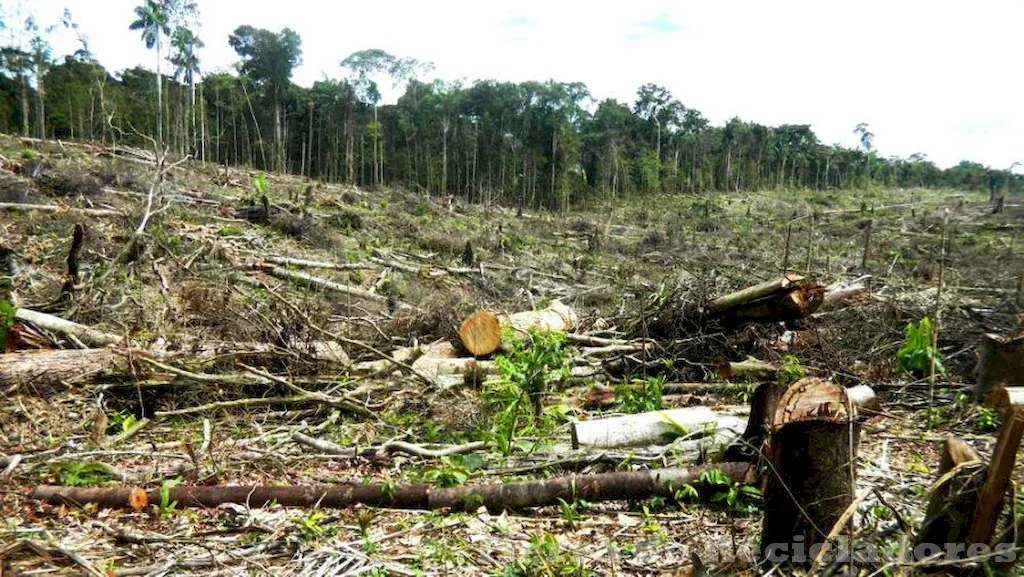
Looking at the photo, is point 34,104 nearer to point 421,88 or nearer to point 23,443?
point 421,88

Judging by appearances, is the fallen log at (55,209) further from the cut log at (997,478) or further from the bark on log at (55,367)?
the cut log at (997,478)

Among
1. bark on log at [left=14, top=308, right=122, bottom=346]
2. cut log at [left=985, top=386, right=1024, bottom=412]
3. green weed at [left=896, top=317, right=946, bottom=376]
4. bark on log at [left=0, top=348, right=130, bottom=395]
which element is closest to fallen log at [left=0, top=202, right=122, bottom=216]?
bark on log at [left=14, top=308, right=122, bottom=346]

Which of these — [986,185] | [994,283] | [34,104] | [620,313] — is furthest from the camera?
[34,104]

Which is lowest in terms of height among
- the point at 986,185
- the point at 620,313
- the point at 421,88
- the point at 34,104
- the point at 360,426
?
the point at 360,426

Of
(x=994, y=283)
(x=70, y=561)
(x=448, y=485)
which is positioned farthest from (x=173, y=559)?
(x=994, y=283)

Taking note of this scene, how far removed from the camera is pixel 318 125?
5006cm

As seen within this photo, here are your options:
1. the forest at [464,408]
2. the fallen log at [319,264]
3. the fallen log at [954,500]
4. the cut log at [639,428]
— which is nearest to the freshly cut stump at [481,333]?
the forest at [464,408]

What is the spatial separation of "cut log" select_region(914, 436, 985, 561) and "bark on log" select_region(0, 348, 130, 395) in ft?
20.3

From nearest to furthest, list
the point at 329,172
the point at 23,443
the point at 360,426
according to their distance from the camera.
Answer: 1. the point at 23,443
2. the point at 360,426
3. the point at 329,172

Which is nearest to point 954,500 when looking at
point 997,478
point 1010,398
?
point 997,478

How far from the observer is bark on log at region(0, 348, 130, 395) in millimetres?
5344

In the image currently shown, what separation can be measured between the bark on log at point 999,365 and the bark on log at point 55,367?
25.3 feet

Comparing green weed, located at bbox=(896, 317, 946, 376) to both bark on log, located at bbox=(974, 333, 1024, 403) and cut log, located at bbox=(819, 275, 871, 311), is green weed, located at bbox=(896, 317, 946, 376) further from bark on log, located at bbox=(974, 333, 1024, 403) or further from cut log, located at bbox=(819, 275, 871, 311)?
cut log, located at bbox=(819, 275, 871, 311)

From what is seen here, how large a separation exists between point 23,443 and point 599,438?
4490 millimetres
